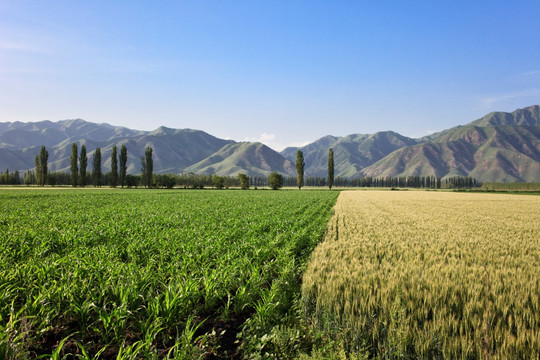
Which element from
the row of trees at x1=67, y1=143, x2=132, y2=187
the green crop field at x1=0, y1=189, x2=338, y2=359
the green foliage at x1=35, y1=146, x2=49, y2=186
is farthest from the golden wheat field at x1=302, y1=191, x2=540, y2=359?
the green foliage at x1=35, y1=146, x2=49, y2=186

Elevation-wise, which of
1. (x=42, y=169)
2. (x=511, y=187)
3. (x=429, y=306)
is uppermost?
(x=42, y=169)

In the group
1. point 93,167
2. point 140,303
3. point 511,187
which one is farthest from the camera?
point 511,187

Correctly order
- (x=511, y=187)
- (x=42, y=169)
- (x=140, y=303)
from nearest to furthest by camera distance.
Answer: (x=140, y=303) < (x=42, y=169) < (x=511, y=187)

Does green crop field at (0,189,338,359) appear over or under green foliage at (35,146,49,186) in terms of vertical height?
under

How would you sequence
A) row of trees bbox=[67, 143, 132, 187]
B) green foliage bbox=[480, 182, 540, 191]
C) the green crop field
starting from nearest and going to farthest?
the green crop field
row of trees bbox=[67, 143, 132, 187]
green foliage bbox=[480, 182, 540, 191]

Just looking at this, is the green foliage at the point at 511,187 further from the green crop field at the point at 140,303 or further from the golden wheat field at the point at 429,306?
the green crop field at the point at 140,303

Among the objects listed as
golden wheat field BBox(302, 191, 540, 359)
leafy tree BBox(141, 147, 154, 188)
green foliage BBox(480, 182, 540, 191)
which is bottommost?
green foliage BBox(480, 182, 540, 191)

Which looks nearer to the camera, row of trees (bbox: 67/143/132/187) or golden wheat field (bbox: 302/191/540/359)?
golden wheat field (bbox: 302/191/540/359)

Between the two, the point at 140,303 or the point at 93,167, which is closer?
the point at 140,303

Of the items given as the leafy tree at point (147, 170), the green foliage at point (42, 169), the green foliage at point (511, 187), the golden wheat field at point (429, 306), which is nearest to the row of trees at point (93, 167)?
the leafy tree at point (147, 170)

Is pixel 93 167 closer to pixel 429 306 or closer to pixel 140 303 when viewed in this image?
pixel 140 303

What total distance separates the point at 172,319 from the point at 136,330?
71 centimetres

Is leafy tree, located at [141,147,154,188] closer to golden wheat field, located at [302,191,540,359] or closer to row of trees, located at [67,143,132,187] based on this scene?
row of trees, located at [67,143,132,187]

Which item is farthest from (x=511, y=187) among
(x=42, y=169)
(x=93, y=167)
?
(x=42, y=169)
